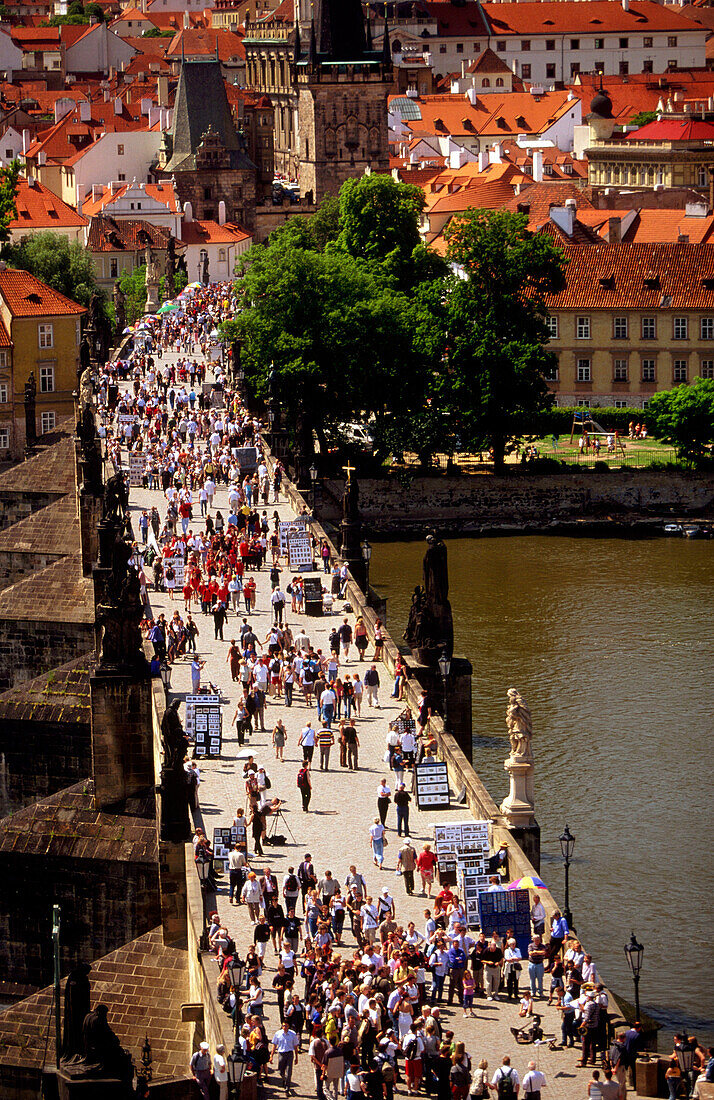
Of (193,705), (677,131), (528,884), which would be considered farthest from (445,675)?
(677,131)

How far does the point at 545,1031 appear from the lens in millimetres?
27344

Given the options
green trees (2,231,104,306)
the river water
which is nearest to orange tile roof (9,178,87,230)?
green trees (2,231,104,306)

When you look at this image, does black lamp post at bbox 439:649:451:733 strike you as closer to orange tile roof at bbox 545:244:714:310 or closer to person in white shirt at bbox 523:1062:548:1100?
person in white shirt at bbox 523:1062:548:1100

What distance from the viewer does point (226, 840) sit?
32.7 meters

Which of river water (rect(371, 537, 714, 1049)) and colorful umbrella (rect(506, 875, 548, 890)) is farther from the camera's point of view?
river water (rect(371, 537, 714, 1049))

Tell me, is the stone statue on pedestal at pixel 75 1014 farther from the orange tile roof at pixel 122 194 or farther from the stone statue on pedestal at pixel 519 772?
the orange tile roof at pixel 122 194

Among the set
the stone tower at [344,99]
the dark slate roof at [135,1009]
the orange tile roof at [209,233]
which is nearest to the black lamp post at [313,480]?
the dark slate roof at [135,1009]

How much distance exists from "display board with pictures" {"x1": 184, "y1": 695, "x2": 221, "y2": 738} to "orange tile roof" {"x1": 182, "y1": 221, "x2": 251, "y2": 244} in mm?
98124

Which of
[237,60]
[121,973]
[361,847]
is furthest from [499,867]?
[237,60]

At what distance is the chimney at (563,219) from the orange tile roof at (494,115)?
226 ft

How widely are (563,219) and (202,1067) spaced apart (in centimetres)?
7585

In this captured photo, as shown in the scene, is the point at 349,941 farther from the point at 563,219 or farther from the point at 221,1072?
the point at 563,219

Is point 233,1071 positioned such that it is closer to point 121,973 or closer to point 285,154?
point 121,973

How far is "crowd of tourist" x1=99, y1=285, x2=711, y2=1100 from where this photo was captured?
25938mm
